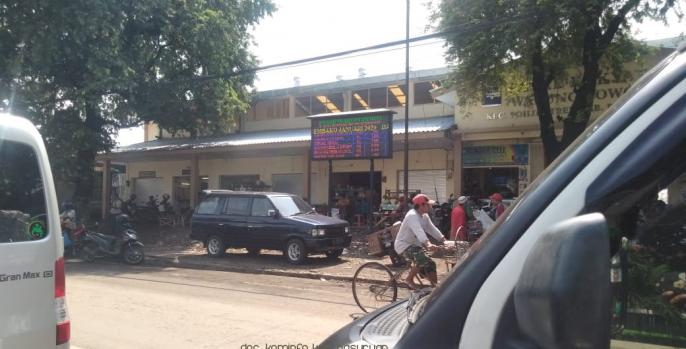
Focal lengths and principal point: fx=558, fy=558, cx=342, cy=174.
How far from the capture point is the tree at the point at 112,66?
1705 cm

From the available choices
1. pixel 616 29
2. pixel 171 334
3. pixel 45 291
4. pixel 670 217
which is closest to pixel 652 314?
pixel 670 217

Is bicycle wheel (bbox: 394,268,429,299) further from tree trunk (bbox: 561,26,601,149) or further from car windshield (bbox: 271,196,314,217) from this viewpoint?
tree trunk (bbox: 561,26,601,149)

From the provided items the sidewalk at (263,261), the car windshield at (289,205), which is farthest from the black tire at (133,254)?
the car windshield at (289,205)

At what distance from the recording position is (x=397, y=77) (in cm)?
2344

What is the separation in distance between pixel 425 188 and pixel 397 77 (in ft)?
17.2

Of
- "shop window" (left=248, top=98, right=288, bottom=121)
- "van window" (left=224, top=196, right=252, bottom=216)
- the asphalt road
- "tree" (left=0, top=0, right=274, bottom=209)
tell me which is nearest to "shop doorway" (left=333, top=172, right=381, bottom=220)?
"shop window" (left=248, top=98, right=288, bottom=121)

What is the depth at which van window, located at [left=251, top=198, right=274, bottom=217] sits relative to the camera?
14484 millimetres

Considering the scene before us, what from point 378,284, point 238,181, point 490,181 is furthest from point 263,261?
point 238,181

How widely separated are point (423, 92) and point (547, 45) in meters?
8.26

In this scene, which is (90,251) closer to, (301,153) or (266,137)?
(266,137)

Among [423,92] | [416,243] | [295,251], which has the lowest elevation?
[295,251]

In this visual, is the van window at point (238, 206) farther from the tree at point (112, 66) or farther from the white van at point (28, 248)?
the white van at point (28, 248)

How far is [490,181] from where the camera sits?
65.5 feet

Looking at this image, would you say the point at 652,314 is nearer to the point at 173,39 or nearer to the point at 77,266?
the point at 77,266
